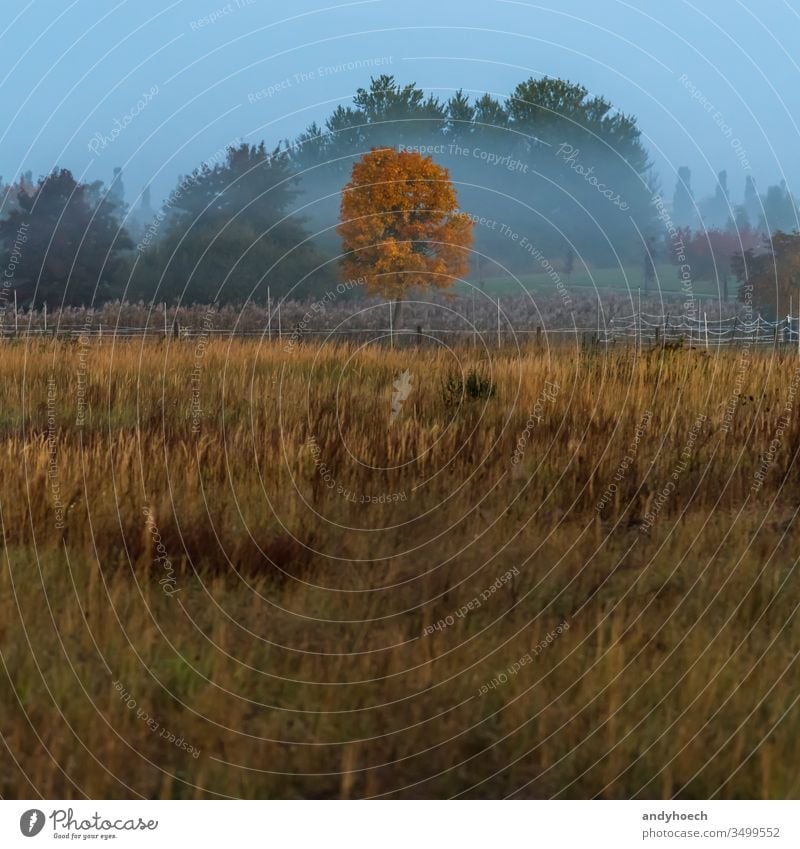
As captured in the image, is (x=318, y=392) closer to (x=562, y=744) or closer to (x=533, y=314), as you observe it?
(x=562, y=744)

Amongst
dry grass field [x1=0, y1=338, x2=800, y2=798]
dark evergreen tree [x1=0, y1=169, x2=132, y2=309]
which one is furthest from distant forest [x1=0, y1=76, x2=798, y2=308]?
dry grass field [x1=0, y1=338, x2=800, y2=798]

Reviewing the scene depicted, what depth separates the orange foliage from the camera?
22641 mm

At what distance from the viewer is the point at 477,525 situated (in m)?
5.31

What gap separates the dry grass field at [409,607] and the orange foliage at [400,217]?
15144mm

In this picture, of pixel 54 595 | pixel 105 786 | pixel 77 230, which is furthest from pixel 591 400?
pixel 77 230

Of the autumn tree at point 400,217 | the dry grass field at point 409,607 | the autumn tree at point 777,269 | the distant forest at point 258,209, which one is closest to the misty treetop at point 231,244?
the distant forest at point 258,209

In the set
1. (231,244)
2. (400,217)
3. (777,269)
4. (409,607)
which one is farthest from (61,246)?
(409,607)

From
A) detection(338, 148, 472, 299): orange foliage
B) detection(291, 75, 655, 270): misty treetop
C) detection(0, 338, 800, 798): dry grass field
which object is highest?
detection(291, 75, 655, 270): misty treetop

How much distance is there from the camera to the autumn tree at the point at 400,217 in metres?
22.6

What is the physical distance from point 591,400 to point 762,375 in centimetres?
237

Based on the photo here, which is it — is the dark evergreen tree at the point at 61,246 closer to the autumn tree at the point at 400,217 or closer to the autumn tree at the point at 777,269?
the autumn tree at the point at 400,217

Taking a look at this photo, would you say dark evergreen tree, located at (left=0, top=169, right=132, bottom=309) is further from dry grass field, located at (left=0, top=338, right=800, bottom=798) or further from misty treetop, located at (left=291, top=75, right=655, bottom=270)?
dry grass field, located at (left=0, top=338, right=800, bottom=798)

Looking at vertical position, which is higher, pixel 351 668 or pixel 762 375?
pixel 762 375

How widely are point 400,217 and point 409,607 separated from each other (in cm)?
2000
